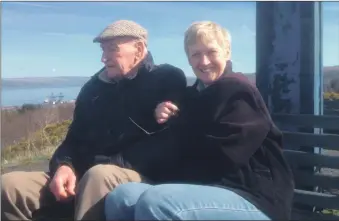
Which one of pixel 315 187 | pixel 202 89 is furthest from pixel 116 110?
pixel 315 187

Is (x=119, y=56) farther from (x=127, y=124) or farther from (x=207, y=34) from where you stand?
(x=207, y=34)

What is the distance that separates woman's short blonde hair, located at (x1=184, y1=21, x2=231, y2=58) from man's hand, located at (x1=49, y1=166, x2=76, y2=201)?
0.88 metres

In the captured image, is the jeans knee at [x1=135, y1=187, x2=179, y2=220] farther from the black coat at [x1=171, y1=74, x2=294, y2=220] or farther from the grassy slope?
the grassy slope

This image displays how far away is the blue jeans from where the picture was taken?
2557 millimetres

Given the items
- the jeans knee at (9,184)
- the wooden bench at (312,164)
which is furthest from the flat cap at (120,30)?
the wooden bench at (312,164)

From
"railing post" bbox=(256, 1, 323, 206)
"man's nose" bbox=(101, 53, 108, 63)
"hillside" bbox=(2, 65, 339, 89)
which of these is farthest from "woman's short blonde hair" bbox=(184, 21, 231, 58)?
"railing post" bbox=(256, 1, 323, 206)

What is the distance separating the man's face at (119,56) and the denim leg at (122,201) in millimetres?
654

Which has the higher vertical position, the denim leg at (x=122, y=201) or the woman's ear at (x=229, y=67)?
the woman's ear at (x=229, y=67)

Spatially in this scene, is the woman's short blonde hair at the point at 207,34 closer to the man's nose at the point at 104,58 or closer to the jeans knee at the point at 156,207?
the man's nose at the point at 104,58

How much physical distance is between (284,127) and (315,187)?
40 centimetres

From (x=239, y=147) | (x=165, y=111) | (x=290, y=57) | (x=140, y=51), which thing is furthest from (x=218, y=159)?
(x=290, y=57)

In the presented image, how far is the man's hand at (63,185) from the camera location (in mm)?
3031

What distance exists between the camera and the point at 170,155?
9.78ft

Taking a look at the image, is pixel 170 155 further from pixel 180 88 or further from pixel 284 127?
pixel 284 127
